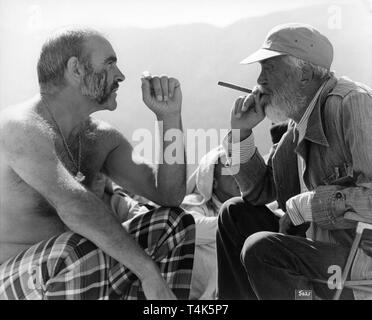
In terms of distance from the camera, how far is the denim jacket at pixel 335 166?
2.11m

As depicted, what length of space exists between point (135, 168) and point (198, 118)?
1.78ft

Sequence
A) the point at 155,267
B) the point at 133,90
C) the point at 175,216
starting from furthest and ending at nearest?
the point at 133,90 < the point at 175,216 < the point at 155,267

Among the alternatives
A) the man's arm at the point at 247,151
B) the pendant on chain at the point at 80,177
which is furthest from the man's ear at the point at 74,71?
the man's arm at the point at 247,151

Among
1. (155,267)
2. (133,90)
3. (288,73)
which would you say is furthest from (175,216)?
(133,90)

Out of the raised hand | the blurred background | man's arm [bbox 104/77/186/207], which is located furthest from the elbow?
the blurred background

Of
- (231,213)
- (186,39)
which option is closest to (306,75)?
(231,213)

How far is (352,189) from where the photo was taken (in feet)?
6.89

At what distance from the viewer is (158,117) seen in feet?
8.35

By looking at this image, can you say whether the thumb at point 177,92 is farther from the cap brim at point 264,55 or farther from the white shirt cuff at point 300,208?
the white shirt cuff at point 300,208

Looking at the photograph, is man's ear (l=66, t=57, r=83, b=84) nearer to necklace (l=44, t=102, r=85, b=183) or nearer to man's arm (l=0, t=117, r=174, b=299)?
necklace (l=44, t=102, r=85, b=183)

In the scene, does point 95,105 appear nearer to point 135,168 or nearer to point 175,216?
point 135,168

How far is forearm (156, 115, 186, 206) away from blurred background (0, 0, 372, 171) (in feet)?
1.75

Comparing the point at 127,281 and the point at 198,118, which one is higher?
the point at 198,118

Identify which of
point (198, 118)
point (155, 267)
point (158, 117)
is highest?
point (158, 117)
